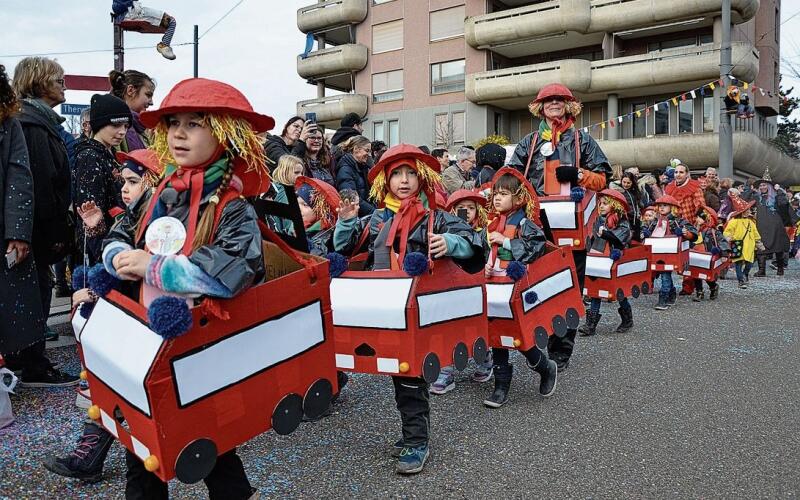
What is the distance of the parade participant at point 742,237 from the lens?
39.2 ft

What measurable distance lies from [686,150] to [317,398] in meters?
26.1

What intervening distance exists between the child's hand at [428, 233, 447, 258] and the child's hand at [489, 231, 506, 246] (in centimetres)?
113

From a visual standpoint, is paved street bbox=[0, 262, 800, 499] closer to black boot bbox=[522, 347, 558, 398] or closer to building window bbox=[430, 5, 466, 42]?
black boot bbox=[522, 347, 558, 398]

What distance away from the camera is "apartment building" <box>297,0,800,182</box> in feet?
83.2

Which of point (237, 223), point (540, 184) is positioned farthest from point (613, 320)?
point (237, 223)

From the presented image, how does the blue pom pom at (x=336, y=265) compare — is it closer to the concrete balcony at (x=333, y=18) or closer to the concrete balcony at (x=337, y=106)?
the concrete balcony at (x=337, y=106)

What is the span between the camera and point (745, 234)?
1227cm

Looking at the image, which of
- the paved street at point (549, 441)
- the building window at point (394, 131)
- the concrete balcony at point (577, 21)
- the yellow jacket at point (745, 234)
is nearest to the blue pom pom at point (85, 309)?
the paved street at point (549, 441)

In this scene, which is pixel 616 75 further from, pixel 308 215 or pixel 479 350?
pixel 479 350

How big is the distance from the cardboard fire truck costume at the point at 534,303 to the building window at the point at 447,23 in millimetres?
27452

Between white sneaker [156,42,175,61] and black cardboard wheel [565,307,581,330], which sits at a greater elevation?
white sneaker [156,42,175,61]

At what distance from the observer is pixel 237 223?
217cm

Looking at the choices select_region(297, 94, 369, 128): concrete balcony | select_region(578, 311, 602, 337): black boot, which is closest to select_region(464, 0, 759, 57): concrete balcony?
select_region(297, 94, 369, 128): concrete balcony

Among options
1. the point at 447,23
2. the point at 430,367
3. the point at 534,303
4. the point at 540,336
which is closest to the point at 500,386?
the point at 540,336
